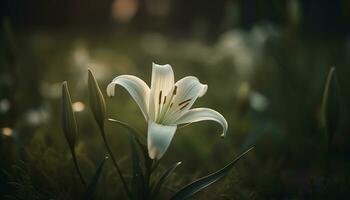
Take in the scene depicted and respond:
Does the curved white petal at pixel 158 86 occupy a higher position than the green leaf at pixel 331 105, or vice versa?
the curved white petal at pixel 158 86

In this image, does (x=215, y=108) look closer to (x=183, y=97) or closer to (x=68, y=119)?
(x=183, y=97)

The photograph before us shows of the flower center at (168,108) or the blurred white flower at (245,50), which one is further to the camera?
the blurred white flower at (245,50)

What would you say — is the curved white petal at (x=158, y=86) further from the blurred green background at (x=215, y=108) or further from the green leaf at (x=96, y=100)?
the blurred green background at (x=215, y=108)

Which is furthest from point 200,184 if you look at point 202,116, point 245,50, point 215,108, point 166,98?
point 245,50

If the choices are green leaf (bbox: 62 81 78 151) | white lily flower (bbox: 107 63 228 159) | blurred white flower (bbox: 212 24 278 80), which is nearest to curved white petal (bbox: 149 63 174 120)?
white lily flower (bbox: 107 63 228 159)

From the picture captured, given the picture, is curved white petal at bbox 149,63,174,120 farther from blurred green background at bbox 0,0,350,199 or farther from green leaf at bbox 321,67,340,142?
green leaf at bbox 321,67,340,142

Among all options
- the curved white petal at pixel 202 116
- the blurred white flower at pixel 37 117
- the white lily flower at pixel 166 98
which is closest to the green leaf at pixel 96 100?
the white lily flower at pixel 166 98
